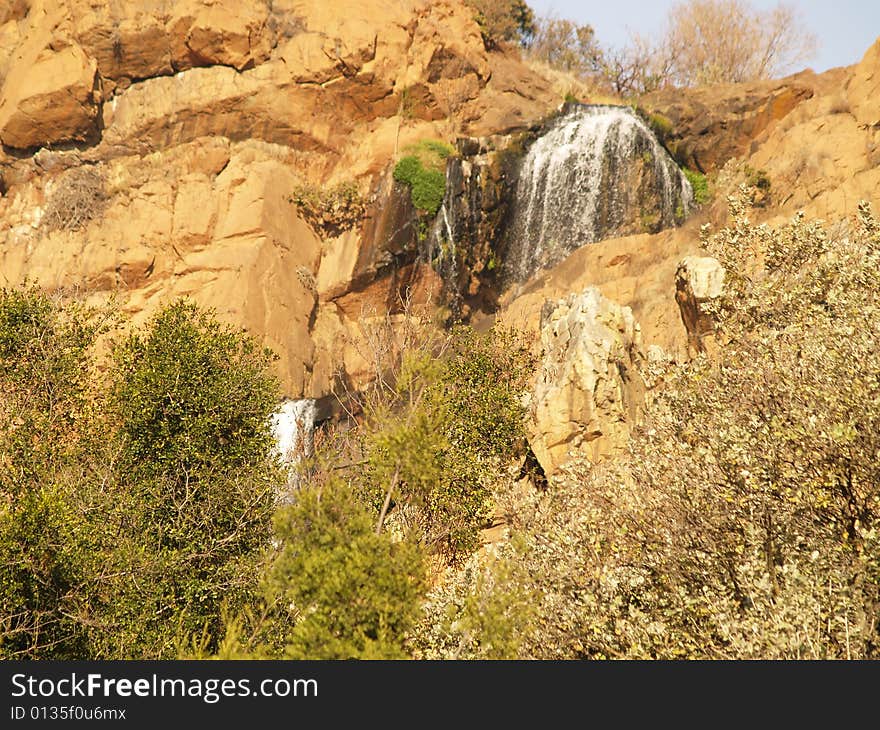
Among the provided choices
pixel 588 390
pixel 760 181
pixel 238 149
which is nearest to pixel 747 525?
pixel 588 390

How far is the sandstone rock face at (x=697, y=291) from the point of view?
2738 centimetres

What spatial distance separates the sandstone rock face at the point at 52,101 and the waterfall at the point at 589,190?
69.8ft

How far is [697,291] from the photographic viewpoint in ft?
90.4

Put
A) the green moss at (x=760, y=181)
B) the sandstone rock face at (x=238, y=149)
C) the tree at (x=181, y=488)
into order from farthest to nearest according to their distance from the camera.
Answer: the sandstone rock face at (x=238, y=149)
the green moss at (x=760, y=181)
the tree at (x=181, y=488)

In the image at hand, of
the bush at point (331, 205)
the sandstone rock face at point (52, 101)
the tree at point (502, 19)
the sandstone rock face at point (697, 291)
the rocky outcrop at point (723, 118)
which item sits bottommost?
the sandstone rock face at point (697, 291)

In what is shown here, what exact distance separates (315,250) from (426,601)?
31276 millimetres

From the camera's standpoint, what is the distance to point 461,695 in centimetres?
1024

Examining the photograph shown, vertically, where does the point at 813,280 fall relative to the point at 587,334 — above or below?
below

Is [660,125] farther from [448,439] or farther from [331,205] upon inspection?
[448,439]

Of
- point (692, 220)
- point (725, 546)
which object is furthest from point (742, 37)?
point (725, 546)

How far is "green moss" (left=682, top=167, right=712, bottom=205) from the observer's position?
141 feet

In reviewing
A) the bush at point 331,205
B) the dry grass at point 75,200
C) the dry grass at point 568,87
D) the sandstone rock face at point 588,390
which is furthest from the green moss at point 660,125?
the dry grass at point 75,200

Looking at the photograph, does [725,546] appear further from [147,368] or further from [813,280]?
[147,368]

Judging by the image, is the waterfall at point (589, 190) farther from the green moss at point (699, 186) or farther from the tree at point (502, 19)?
the tree at point (502, 19)
